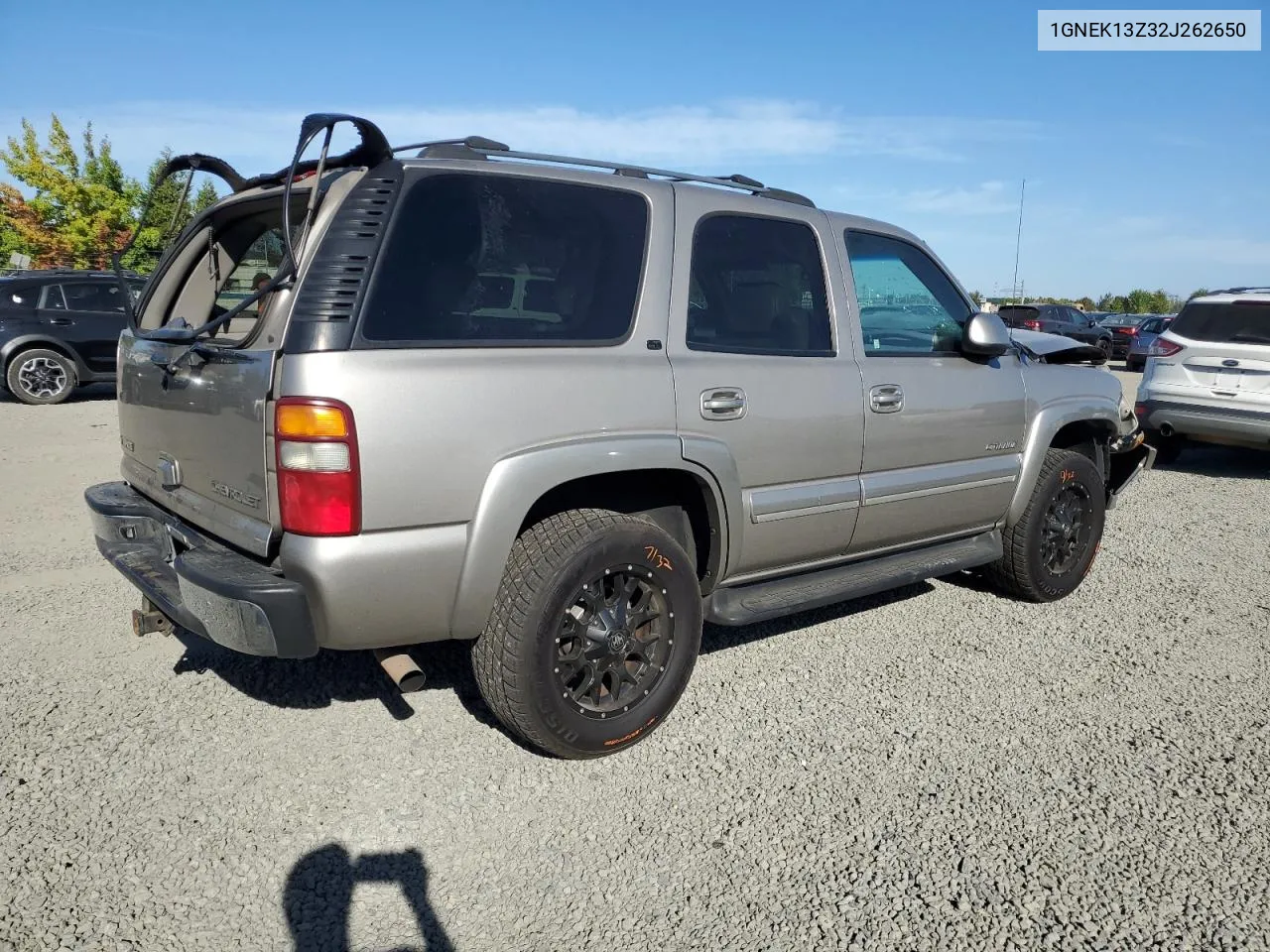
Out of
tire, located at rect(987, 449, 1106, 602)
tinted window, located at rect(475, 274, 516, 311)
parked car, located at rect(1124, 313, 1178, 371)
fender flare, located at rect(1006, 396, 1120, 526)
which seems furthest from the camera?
parked car, located at rect(1124, 313, 1178, 371)

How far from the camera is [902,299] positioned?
171 inches

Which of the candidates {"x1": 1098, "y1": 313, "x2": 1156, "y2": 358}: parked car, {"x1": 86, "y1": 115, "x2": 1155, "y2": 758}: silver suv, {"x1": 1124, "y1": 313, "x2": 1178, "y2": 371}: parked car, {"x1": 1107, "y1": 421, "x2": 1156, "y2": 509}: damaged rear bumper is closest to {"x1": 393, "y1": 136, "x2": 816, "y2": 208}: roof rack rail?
{"x1": 86, "y1": 115, "x2": 1155, "y2": 758}: silver suv

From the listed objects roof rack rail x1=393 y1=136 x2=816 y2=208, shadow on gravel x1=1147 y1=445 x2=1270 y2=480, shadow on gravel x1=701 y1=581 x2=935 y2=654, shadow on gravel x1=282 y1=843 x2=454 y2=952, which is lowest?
shadow on gravel x1=282 y1=843 x2=454 y2=952

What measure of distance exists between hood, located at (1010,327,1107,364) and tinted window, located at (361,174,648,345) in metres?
2.45

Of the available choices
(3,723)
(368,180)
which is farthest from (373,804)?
(368,180)

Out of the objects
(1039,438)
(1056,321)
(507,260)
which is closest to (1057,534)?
(1039,438)

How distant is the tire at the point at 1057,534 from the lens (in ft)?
15.7

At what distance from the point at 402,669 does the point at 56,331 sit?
10993 millimetres

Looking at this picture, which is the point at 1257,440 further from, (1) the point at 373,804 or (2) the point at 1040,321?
(2) the point at 1040,321

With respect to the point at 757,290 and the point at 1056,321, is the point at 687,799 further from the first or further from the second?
the point at 1056,321

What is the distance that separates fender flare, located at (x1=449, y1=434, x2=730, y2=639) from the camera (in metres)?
2.88

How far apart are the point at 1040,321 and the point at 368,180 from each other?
80.6 feet

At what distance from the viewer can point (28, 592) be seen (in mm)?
4789

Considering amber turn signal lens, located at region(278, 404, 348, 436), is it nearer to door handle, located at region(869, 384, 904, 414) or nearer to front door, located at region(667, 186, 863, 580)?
front door, located at region(667, 186, 863, 580)
